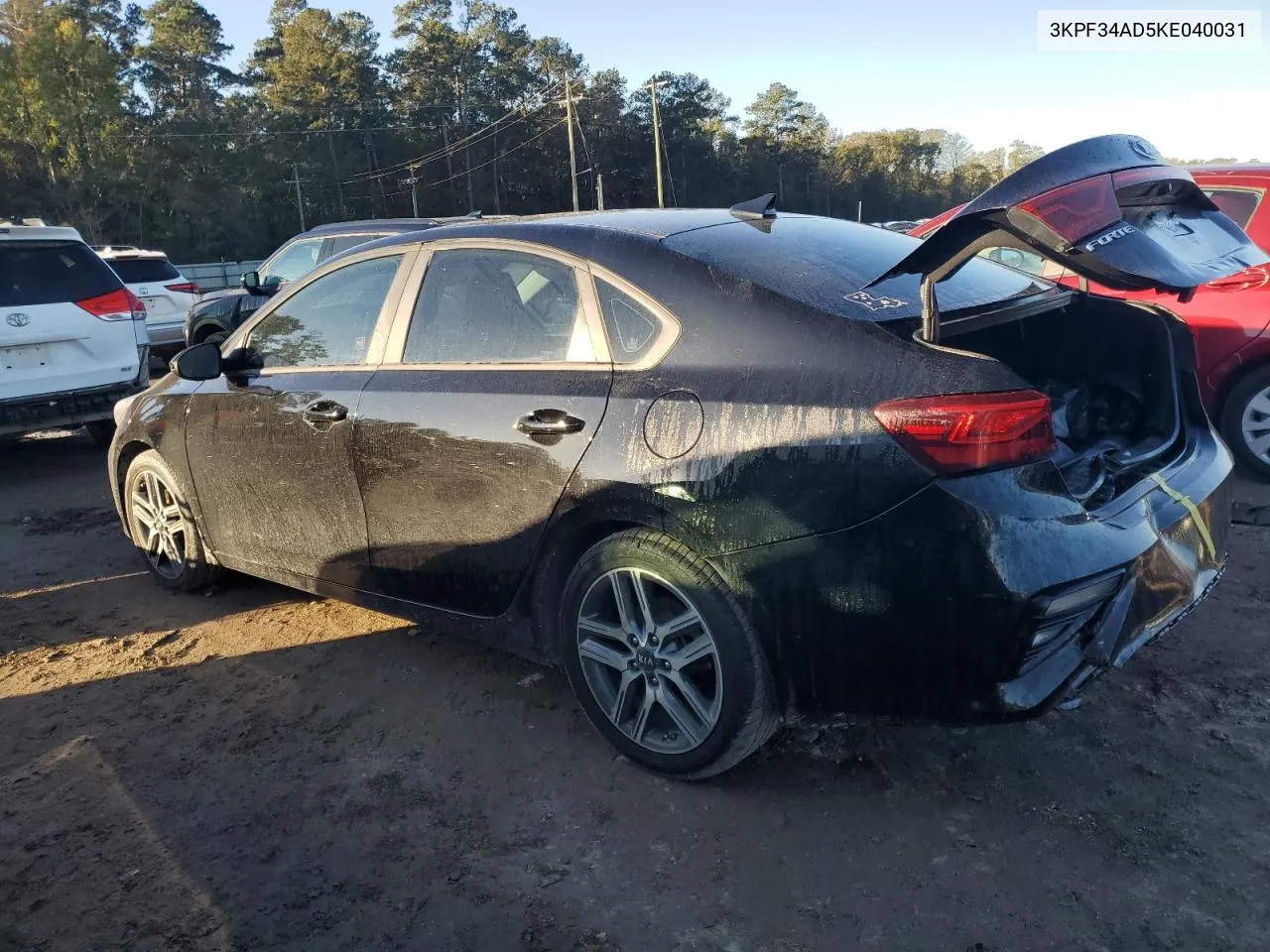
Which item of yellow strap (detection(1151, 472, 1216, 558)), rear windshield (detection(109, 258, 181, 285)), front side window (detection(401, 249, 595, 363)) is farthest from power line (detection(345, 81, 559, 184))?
yellow strap (detection(1151, 472, 1216, 558))

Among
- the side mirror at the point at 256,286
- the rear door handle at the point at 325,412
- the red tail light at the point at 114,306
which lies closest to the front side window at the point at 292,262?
the side mirror at the point at 256,286

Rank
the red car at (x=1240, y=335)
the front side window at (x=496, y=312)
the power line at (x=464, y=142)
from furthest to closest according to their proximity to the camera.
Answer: the power line at (x=464, y=142), the red car at (x=1240, y=335), the front side window at (x=496, y=312)

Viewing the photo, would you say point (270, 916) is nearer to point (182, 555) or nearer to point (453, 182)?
point (182, 555)

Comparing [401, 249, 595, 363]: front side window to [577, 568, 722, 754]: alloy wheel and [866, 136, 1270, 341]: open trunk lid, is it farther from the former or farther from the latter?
[866, 136, 1270, 341]: open trunk lid

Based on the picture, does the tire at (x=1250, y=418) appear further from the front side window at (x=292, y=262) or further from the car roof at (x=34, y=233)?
the front side window at (x=292, y=262)

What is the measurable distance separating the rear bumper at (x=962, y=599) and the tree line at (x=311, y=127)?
56.4 metres

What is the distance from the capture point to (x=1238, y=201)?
577cm

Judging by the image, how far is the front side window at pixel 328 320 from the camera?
363cm

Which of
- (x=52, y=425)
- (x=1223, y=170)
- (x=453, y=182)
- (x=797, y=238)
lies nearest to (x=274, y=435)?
(x=797, y=238)

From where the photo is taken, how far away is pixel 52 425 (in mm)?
Result: 7383

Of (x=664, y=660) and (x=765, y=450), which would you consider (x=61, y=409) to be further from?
(x=765, y=450)

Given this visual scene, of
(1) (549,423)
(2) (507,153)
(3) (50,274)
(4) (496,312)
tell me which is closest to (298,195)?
(2) (507,153)

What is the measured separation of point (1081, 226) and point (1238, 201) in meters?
4.51

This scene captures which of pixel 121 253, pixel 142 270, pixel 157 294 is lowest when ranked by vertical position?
pixel 157 294
